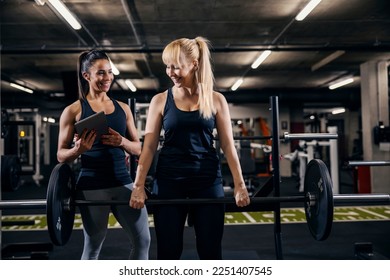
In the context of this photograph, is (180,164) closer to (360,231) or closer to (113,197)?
(113,197)

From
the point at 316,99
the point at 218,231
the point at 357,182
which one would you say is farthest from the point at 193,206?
the point at 316,99

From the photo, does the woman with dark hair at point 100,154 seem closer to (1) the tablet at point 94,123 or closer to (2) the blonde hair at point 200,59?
(1) the tablet at point 94,123

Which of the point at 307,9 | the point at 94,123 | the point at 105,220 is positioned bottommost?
the point at 105,220

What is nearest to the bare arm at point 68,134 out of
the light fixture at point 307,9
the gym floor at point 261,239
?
the gym floor at point 261,239

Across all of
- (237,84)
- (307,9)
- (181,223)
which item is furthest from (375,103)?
(181,223)

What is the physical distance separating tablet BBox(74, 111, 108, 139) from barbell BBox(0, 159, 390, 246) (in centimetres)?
16

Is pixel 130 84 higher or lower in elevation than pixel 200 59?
higher

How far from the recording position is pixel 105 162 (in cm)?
115

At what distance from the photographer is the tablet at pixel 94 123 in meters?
1.03

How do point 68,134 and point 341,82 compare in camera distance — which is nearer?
point 68,134

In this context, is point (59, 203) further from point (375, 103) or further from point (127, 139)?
point (375, 103)

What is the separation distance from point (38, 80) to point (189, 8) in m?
4.95

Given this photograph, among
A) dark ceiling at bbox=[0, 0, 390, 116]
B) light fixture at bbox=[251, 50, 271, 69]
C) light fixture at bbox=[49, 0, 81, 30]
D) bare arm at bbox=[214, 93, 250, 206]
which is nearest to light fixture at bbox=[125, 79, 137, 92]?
dark ceiling at bbox=[0, 0, 390, 116]

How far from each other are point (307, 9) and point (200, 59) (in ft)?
10.3
